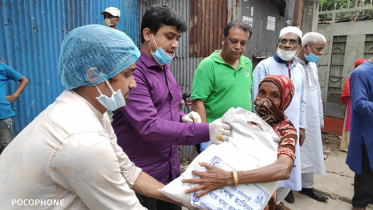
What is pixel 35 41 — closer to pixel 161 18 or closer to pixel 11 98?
pixel 11 98

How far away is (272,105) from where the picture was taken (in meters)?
1.76

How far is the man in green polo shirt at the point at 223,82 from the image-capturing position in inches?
105

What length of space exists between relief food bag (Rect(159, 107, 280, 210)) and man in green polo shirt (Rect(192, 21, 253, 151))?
113cm

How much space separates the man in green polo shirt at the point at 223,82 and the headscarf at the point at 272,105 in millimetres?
831

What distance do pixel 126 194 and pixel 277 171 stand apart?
2.67 feet

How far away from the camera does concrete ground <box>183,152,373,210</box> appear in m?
3.57

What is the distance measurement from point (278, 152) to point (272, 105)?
0.35 metres

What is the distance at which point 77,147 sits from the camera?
98 cm

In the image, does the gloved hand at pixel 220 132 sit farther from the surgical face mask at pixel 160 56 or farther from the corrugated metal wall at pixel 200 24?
the corrugated metal wall at pixel 200 24

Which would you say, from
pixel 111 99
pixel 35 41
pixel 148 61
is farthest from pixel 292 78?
pixel 35 41

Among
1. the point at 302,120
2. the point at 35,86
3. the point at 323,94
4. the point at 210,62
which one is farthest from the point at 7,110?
the point at 323,94

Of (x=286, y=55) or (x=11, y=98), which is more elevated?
(x=286, y=55)

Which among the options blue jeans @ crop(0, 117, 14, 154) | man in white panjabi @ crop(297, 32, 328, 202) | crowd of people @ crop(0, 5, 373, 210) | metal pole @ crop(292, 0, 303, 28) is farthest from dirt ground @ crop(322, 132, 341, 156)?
blue jeans @ crop(0, 117, 14, 154)

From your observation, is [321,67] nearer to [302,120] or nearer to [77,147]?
[302,120]
